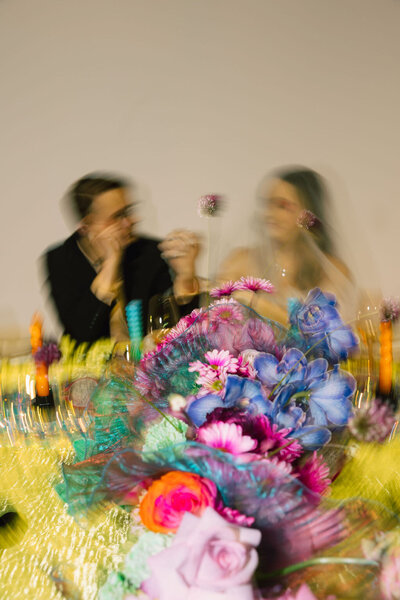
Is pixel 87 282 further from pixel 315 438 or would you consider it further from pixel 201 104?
pixel 315 438

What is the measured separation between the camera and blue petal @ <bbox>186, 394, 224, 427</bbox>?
1.11 ft

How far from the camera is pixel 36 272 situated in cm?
167

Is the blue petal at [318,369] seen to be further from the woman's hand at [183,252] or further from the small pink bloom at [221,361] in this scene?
the woman's hand at [183,252]

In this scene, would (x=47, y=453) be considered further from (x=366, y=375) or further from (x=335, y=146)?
(x=335, y=146)

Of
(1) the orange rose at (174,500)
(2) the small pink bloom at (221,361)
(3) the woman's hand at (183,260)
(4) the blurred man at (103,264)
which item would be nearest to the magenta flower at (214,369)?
(2) the small pink bloom at (221,361)

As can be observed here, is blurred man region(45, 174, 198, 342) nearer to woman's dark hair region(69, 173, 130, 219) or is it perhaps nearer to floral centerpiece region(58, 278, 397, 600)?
woman's dark hair region(69, 173, 130, 219)

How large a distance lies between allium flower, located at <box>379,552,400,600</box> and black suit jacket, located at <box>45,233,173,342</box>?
891mm

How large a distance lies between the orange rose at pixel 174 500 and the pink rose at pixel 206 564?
17 millimetres

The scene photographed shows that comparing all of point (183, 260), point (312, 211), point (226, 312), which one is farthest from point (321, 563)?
point (312, 211)

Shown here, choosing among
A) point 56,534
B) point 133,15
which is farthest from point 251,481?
point 133,15

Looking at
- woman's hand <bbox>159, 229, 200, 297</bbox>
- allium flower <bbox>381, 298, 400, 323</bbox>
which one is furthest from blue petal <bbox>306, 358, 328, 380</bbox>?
woman's hand <bbox>159, 229, 200, 297</bbox>

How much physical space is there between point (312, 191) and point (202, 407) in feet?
3.69

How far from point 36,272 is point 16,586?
1.49 meters

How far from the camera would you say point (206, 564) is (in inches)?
8.0
